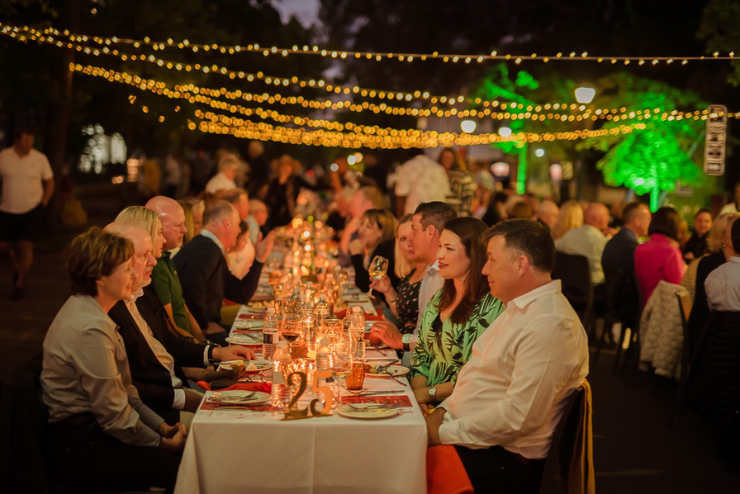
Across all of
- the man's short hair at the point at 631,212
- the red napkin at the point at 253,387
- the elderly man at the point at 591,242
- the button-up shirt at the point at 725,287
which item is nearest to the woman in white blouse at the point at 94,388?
the red napkin at the point at 253,387

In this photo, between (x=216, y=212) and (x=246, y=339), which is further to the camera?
(x=216, y=212)

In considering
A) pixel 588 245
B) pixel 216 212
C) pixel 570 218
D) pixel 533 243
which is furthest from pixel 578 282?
pixel 533 243

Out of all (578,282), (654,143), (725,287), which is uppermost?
(654,143)

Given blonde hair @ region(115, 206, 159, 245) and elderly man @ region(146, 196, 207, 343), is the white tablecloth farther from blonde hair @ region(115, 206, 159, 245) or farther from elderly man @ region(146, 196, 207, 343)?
elderly man @ region(146, 196, 207, 343)

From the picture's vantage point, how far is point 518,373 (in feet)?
9.39

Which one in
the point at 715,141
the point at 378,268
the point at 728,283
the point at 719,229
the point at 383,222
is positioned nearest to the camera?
the point at 728,283

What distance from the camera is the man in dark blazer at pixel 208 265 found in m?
→ 5.19

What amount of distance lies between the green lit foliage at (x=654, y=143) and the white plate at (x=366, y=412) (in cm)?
1403

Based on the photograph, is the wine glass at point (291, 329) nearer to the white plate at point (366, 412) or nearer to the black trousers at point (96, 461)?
the white plate at point (366, 412)

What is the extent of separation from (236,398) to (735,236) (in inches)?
133

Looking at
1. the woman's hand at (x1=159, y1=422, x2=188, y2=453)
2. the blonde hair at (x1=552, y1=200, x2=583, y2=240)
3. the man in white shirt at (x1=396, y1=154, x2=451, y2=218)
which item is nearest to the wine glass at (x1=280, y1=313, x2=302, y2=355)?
the woman's hand at (x1=159, y1=422, x2=188, y2=453)

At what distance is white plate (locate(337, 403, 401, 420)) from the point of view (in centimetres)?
288

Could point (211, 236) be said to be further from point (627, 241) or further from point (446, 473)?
point (627, 241)

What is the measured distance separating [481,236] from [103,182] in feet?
99.7
